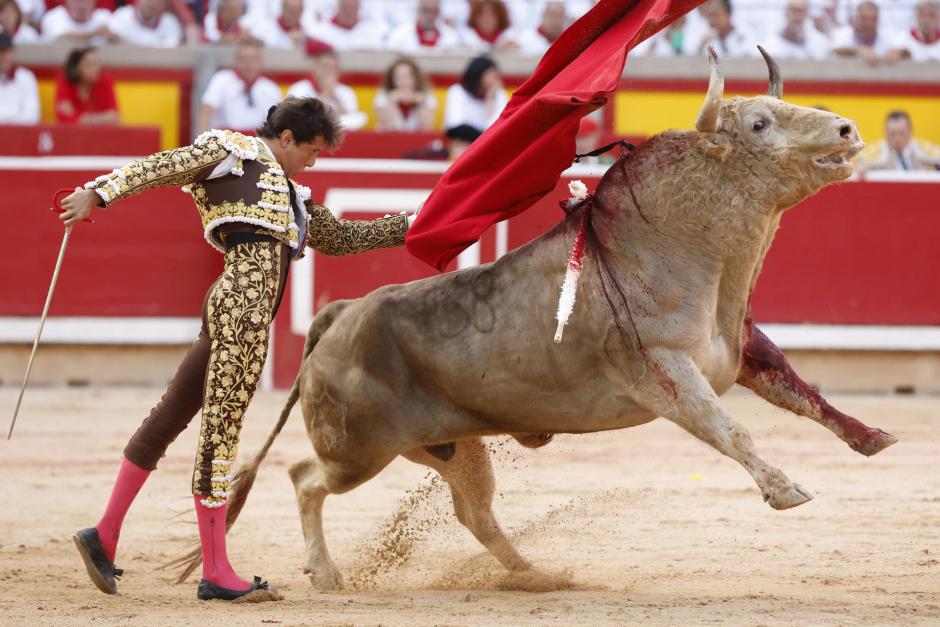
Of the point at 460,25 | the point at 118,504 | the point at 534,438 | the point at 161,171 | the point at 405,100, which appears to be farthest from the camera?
the point at 460,25

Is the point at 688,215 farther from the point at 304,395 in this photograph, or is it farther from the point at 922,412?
the point at 922,412

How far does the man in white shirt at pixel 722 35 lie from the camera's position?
9742 mm

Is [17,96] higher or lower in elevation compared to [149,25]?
lower

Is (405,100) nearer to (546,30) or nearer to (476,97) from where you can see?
(476,97)

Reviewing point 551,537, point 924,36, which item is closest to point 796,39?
point 924,36

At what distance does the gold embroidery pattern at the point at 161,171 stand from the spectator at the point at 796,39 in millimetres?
6743

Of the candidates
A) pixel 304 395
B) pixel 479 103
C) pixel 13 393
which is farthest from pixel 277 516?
pixel 479 103

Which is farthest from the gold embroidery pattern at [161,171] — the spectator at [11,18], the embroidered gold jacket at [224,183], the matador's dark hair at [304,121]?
the spectator at [11,18]

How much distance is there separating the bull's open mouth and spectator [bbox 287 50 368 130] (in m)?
5.55

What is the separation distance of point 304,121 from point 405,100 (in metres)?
5.22

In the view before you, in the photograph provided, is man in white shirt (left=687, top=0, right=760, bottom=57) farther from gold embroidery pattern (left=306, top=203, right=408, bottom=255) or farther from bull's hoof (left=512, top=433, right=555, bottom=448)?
bull's hoof (left=512, top=433, right=555, bottom=448)

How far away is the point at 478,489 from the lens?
4.41 metres

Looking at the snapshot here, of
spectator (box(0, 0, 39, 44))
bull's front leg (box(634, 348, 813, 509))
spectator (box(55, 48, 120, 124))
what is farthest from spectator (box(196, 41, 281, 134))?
bull's front leg (box(634, 348, 813, 509))

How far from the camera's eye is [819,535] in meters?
4.97
